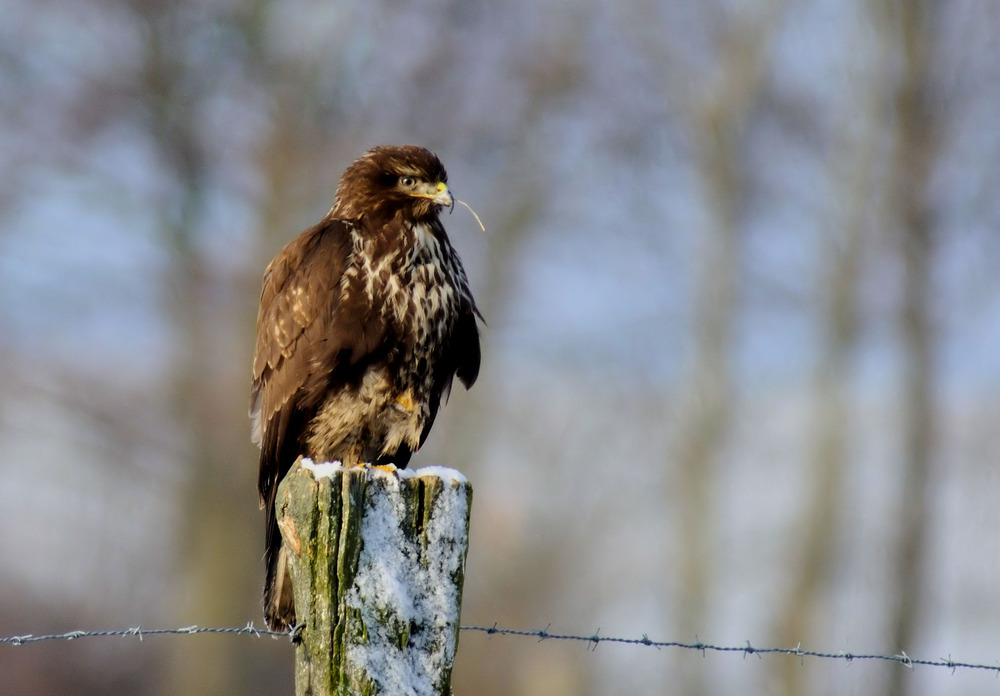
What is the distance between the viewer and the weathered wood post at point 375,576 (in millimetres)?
2932

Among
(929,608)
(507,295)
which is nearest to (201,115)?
(507,295)

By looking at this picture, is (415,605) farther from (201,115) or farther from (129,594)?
(129,594)

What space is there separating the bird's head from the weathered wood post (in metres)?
1.87

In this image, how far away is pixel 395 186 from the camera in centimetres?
489

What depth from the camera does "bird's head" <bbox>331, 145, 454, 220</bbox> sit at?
190 inches

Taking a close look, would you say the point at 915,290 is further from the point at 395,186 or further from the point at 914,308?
the point at 395,186

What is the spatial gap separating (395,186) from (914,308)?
26.7 feet

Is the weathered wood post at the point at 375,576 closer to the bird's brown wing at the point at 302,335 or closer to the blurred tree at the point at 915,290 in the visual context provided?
the bird's brown wing at the point at 302,335

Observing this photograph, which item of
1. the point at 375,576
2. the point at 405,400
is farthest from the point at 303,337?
the point at 375,576

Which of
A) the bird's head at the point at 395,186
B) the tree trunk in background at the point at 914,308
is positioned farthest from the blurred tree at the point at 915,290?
the bird's head at the point at 395,186

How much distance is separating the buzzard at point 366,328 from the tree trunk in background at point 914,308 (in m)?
7.92

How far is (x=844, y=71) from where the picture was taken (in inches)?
494

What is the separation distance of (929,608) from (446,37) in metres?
7.45

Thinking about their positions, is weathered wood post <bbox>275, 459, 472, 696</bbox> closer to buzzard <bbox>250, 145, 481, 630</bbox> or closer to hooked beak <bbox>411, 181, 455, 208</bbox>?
buzzard <bbox>250, 145, 481, 630</bbox>
